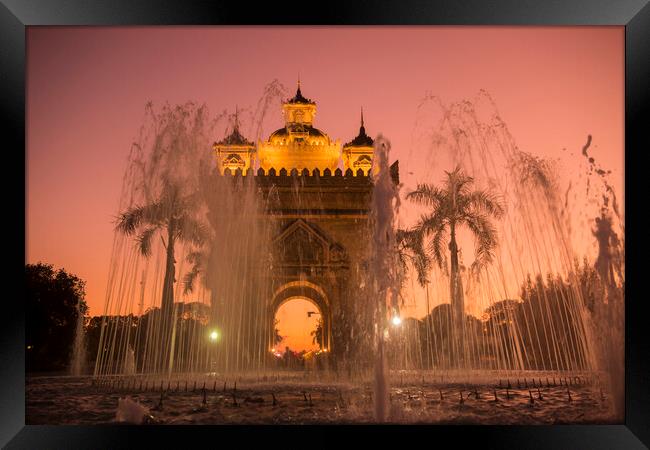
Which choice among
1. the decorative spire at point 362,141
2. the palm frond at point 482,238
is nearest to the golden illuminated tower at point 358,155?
the decorative spire at point 362,141

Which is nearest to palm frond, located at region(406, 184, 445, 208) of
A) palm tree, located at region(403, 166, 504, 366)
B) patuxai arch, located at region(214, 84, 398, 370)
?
palm tree, located at region(403, 166, 504, 366)

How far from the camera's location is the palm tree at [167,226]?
25547 millimetres

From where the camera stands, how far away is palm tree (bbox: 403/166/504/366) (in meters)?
27.1

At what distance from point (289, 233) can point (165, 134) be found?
1107cm

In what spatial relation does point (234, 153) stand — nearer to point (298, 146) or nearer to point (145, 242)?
point (298, 146)

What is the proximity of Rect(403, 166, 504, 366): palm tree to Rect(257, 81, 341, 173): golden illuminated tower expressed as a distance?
8.74m

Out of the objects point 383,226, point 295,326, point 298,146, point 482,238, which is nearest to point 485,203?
point 482,238

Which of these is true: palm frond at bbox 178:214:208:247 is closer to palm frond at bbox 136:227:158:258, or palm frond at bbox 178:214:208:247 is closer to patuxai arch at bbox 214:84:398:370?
palm frond at bbox 136:227:158:258

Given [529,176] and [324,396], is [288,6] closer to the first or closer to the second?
[324,396]

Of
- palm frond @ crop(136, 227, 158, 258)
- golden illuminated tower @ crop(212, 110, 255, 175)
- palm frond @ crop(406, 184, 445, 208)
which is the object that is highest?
golden illuminated tower @ crop(212, 110, 255, 175)

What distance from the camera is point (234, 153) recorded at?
34.5 m

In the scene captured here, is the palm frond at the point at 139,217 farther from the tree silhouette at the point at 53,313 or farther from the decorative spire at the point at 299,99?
the decorative spire at the point at 299,99

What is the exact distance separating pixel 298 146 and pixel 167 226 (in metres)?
11.2

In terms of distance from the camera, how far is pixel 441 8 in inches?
586
